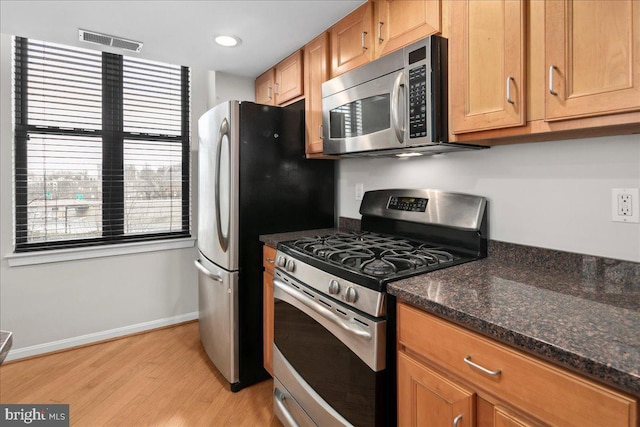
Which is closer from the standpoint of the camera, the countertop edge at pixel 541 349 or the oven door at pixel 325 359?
the countertop edge at pixel 541 349

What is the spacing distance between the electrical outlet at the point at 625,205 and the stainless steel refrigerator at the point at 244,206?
1628 millimetres

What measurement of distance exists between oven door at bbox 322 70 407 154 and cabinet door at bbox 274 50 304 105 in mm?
446

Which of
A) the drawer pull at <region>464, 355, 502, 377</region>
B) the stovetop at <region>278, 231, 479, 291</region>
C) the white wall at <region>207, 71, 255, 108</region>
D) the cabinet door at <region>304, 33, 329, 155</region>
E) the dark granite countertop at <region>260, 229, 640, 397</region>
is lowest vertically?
the drawer pull at <region>464, 355, 502, 377</region>

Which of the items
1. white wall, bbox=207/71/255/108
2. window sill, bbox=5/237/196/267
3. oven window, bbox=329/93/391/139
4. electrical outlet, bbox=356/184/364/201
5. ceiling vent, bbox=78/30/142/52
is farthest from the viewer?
white wall, bbox=207/71/255/108

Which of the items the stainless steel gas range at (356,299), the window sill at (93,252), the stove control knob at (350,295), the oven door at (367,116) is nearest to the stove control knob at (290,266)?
the stainless steel gas range at (356,299)

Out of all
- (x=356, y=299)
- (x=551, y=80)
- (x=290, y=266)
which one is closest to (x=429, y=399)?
(x=356, y=299)

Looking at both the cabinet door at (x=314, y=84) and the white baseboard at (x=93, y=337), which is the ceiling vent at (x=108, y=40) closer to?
the cabinet door at (x=314, y=84)

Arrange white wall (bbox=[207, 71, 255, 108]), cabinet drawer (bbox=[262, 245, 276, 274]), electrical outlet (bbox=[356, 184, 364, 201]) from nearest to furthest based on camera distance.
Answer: cabinet drawer (bbox=[262, 245, 276, 274]) → electrical outlet (bbox=[356, 184, 364, 201]) → white wall (bbox=[207, 71, 255, 108])

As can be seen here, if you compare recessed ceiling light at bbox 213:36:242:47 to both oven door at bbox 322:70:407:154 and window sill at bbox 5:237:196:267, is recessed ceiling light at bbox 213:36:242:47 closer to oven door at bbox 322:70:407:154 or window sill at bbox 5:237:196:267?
oven door at bbox 322:70:407:154

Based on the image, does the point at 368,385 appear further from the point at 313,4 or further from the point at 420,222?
the point at 313,4

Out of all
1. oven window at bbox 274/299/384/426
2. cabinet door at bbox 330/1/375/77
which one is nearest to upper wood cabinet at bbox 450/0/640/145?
cabinet door at bbox 330/1/375/77

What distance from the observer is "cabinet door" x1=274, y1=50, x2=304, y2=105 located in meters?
2.35

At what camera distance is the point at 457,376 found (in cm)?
99

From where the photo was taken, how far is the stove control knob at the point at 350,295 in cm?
125
